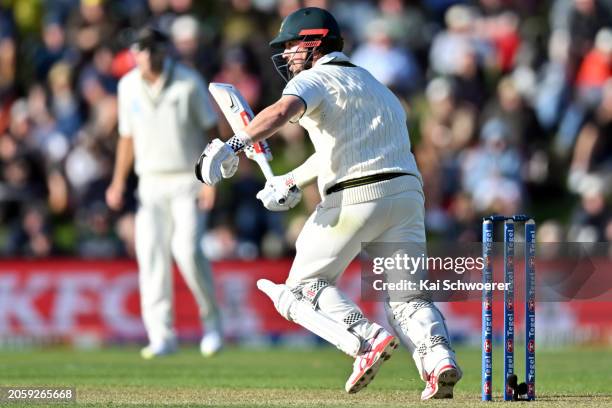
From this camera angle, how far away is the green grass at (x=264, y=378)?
26.5 ft

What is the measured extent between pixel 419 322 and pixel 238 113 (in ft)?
5.31

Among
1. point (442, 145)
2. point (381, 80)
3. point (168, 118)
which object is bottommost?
point (442, 145)

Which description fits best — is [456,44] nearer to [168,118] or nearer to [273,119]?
[168,118]

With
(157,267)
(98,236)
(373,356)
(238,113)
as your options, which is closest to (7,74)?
(98,236)

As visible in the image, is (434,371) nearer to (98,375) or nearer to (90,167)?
(98,375)

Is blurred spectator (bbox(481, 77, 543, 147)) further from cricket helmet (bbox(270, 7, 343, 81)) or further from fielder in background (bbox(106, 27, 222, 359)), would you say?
cricket helmet (bbox(270, 7, 343, 81))

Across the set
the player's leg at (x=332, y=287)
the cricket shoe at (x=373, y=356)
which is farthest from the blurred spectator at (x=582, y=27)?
the cricket shoe at (x=373, y=356)

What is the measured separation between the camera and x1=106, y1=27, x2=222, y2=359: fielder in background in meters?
12.0

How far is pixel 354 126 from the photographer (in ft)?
26.1

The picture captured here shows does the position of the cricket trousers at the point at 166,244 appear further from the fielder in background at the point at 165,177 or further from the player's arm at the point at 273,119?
the player's arm at the point at 273,119

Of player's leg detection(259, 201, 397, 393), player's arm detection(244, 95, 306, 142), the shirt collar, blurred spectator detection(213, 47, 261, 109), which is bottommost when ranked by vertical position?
blurred spectator detection(213, 47, 261, 109)

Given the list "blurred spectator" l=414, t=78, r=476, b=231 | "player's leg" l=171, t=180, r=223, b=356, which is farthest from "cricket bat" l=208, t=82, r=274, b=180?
"blurred spectator" l=414, t=78, r=476, b=231

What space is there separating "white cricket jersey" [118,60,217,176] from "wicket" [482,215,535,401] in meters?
4.81

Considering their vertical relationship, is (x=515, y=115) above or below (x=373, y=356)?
below
